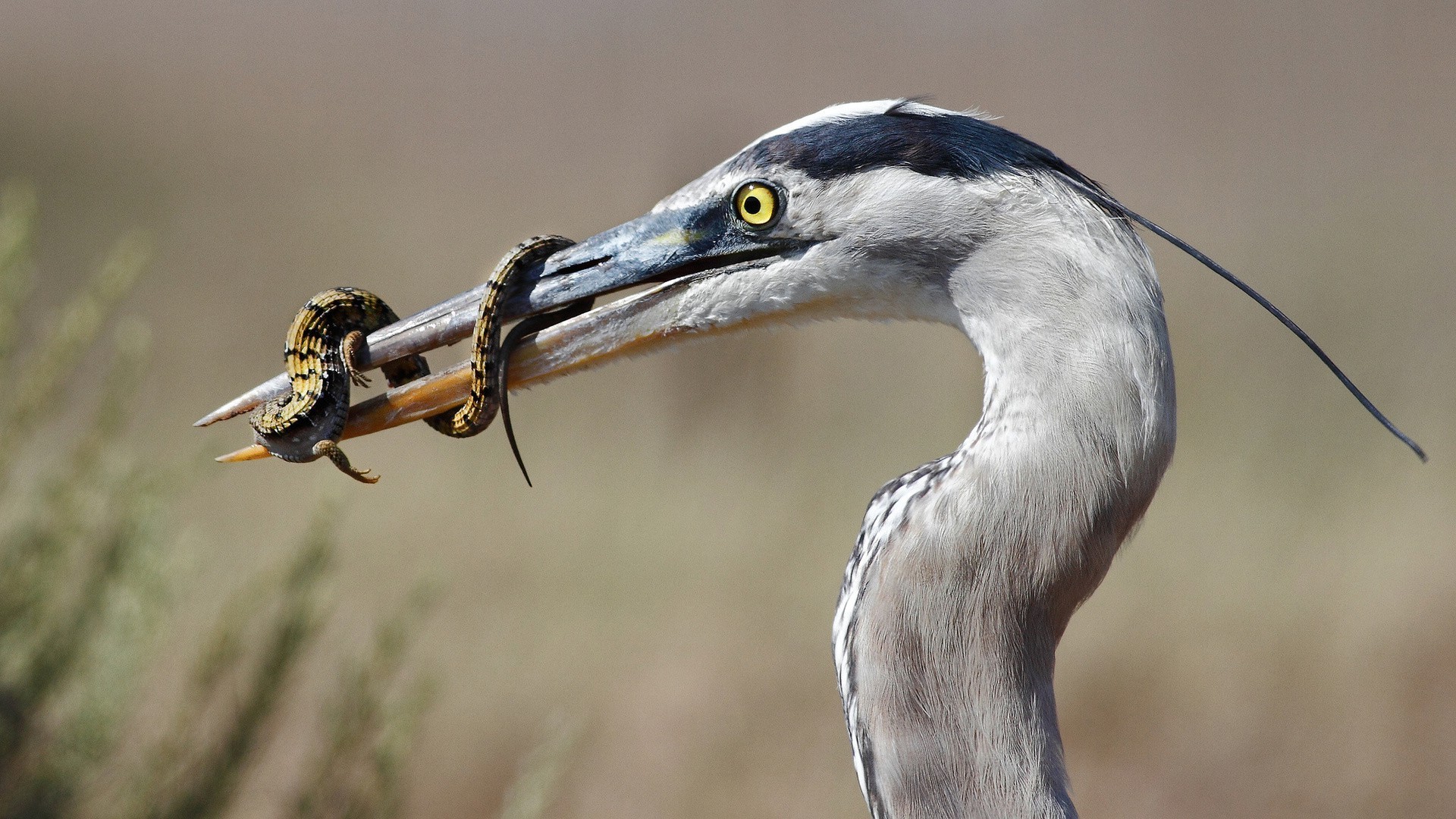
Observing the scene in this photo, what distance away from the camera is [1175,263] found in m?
4.41

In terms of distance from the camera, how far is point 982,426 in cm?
92

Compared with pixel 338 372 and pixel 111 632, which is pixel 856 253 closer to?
pixel 338 372

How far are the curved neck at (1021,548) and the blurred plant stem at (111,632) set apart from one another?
4.46 ft

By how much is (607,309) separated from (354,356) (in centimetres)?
26

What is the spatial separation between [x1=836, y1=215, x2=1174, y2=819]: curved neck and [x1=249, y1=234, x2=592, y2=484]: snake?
1.35ft

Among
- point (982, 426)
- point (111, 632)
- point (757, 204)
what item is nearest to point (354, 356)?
point (757, 204)

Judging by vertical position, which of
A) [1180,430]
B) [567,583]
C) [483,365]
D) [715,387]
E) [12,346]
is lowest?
[567,583]

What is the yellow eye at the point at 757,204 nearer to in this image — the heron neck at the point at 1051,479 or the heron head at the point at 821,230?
the heron head at the point at 821,230

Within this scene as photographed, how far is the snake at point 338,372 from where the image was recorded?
1019 millimetres

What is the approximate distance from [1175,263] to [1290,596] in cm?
168

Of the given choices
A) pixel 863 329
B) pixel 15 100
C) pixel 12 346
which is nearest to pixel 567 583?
pixel 863 329

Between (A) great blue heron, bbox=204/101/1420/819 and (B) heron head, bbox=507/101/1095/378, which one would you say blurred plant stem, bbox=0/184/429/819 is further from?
(A) great blue heron, bbox=204/101/1420/819

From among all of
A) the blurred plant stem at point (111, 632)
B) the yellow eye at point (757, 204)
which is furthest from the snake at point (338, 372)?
the blurred plant stem at point (111, 632)

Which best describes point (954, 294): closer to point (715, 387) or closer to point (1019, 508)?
point (1019, 508)
